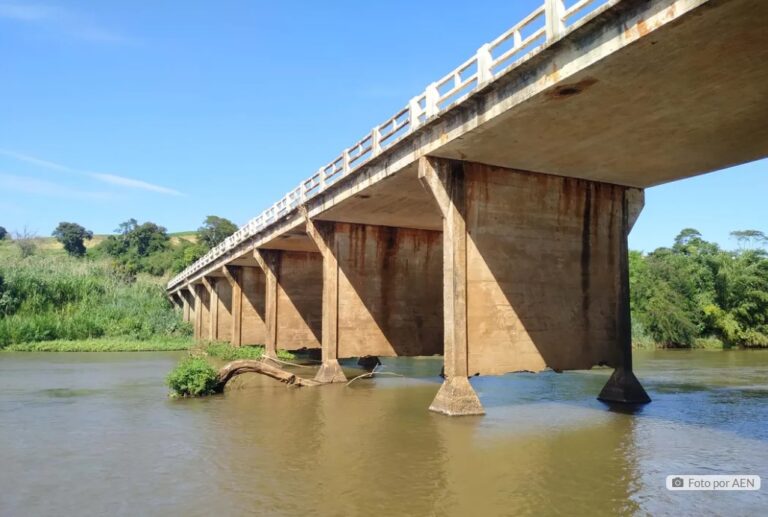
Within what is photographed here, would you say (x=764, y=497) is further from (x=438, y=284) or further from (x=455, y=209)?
(x=438, y=284)

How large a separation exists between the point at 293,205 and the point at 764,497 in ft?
70.7

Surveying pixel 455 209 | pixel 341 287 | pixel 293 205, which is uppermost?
pixel 293 205

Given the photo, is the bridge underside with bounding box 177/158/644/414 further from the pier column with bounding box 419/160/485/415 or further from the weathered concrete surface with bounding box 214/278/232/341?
the weathered concrete surface with bounding box 214/278/232/341

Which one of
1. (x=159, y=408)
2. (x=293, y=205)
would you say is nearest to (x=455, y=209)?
(x=159, y=408)

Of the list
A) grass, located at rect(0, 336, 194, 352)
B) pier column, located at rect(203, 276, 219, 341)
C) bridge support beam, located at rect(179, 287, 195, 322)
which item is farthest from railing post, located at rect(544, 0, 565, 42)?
bridge support beam, located at rect(179, 287, 195, 322)

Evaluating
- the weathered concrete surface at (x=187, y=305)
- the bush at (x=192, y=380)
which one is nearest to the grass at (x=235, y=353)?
the bush at (x=192, y=380)

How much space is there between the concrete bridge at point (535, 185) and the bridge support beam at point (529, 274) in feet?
0.15

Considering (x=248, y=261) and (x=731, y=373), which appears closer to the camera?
(x=731, y=373)

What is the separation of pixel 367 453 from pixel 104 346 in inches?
1601

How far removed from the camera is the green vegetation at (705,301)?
52250mm

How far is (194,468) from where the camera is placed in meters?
10.3

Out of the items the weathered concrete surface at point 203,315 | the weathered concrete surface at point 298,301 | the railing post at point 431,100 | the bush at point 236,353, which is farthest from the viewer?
the weathered concrete surface at point 203,315

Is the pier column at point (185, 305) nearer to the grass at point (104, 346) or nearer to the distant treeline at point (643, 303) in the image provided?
the distant treeline at point (643, 303)

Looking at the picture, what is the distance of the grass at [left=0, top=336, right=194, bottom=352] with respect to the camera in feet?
144
